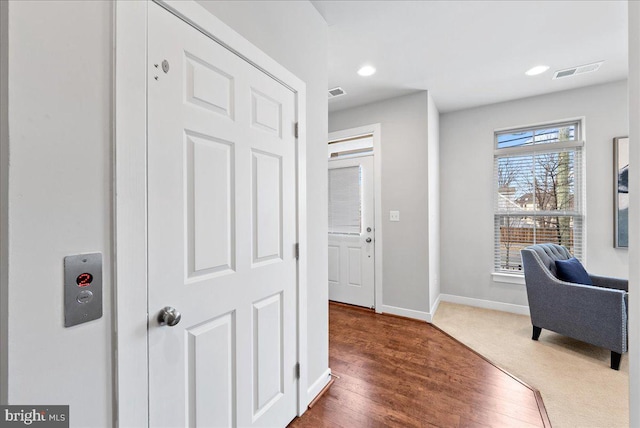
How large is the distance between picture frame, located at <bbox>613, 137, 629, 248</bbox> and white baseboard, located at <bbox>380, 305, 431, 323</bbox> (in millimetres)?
2137

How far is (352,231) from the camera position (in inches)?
146

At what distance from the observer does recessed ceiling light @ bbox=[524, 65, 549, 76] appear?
270 cm

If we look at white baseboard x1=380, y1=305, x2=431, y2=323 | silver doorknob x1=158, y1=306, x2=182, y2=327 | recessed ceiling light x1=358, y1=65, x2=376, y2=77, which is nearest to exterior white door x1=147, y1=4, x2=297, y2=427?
silver doorknob x1=158, y1=306, x2=182, y2=327

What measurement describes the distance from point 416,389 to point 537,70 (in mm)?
3182

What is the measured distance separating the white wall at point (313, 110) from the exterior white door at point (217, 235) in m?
0.22

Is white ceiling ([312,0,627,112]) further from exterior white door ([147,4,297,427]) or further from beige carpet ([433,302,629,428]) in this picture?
beige carpet ([433,302,629,428])

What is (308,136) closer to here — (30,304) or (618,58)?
(30,304)

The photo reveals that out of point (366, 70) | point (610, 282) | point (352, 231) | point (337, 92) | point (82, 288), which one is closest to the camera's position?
point (82, 288)

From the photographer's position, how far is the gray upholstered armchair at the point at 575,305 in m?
2.12

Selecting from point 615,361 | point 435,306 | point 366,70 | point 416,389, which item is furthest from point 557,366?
point 366,70

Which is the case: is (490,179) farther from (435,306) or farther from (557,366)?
(557,366)

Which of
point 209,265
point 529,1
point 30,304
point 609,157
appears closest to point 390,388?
point 209,265

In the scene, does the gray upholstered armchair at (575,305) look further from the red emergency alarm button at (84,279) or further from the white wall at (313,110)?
the red emergency alarm button at (84,279)
